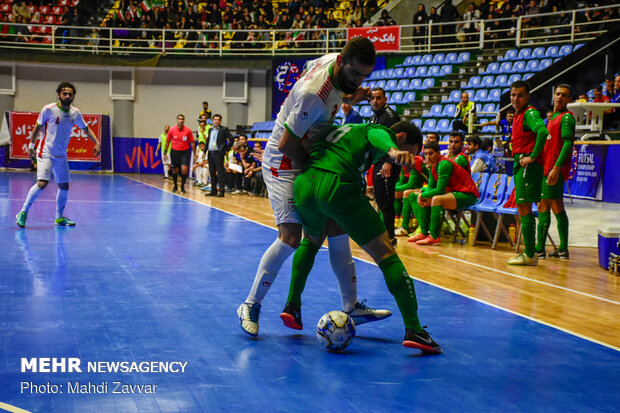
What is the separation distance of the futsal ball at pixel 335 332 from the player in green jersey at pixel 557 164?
4.28m

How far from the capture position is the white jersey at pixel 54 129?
350 inches

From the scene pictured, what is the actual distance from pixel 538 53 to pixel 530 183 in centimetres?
1274

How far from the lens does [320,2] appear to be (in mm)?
27031

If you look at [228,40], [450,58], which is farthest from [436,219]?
[228,40]

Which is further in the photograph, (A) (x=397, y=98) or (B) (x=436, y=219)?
(A) (x=397, y=98)

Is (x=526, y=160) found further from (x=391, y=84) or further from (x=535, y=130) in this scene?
(x=391, y=84)

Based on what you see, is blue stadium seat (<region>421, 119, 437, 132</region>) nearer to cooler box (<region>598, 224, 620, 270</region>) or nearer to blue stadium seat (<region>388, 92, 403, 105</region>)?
blue stadium seat (<region>388, 92, 403, 105</region>)

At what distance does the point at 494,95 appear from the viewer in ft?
58.7

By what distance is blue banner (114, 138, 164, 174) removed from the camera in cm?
2739

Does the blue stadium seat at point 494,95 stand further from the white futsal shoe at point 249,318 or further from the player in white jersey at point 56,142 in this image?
the white futsal shoe at point 249,318

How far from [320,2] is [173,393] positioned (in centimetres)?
2561

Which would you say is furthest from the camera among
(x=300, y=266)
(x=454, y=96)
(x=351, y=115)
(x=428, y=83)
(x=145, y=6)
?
(x=145, y=6)

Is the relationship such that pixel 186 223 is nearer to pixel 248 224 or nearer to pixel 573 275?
pixel 248 224

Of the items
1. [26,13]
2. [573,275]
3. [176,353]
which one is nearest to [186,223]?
[573,275]
